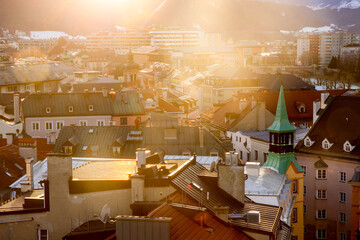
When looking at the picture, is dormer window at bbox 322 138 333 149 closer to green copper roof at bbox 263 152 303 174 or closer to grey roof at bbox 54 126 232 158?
green copper roof at bbox 263 152 303 174

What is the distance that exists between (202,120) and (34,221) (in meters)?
47.7

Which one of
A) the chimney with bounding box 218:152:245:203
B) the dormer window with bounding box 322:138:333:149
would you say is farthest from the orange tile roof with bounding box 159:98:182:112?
the chimney with bounding box 218:152:245:203

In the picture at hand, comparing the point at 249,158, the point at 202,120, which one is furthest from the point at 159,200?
the point at 202,120

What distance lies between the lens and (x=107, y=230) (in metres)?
17.8

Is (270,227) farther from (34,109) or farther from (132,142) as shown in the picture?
(34,109)

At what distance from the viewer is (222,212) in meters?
19.0

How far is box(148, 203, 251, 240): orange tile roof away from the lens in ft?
56.5

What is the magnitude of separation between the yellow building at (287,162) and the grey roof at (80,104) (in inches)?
731

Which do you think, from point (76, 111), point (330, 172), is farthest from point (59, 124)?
point (330, 172)

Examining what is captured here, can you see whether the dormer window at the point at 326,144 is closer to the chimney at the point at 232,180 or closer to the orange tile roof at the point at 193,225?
the chimney at the point at 232,180

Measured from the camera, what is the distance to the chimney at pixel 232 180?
21.7 metres

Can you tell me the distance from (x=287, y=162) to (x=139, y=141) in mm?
9575

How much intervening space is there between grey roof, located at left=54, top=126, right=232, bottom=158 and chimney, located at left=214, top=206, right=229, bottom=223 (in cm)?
2189

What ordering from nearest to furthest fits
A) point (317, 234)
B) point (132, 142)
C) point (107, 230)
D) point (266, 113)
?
point (107, 230) → point (132, 142) → point (317, 234) → point (266, 113)
